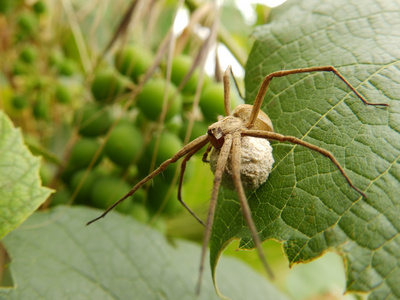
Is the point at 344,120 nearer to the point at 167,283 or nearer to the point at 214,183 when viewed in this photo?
the point at 214,183

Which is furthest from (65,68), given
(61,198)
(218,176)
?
(218,176)

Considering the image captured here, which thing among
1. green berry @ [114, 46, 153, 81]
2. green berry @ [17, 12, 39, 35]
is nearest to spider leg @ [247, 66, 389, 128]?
green berry @ [114, 46, 153, 81]

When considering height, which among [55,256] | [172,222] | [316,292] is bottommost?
[316,292]

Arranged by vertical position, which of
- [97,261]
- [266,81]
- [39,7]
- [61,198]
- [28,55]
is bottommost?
[97,261]

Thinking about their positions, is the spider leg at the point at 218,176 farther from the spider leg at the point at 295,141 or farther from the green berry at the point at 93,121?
the green berry at the point at 93,121

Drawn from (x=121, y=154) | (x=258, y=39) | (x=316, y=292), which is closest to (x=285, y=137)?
(x=258, y=39)

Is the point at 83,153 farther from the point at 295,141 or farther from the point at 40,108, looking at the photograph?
the point at 295,141

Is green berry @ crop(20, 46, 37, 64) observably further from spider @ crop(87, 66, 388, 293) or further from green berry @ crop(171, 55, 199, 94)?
spider @ crop(87, 66, 388, 293)
